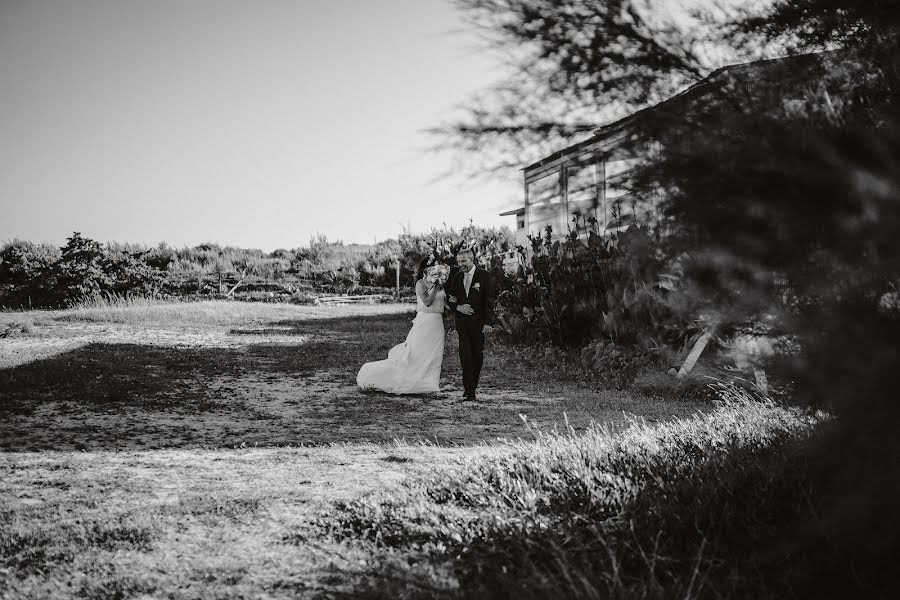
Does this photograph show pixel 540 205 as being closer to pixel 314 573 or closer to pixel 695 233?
pixel 695 233

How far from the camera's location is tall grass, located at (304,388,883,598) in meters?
2.46

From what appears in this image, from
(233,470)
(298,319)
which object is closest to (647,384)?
(233,470)

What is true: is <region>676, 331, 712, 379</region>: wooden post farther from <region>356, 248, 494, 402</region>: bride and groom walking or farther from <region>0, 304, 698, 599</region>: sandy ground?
<region>356, 248, 494, 402</region>: bride and groom walking

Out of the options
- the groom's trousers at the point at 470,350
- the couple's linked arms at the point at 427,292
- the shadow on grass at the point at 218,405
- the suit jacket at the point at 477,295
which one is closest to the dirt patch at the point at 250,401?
the shadow on grass at the point at 218,405

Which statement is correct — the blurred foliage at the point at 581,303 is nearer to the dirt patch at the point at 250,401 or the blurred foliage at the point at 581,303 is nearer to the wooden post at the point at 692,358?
the wooden post at the point at 692,358

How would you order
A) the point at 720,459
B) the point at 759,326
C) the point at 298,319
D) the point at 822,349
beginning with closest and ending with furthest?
the point at 822,349 → the point at 759,326 → the point at 720,459 → the point at 298,319

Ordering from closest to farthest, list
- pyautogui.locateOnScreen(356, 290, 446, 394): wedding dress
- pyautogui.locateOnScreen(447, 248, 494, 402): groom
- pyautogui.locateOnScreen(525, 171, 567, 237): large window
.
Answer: pyautogui.locateOnScreen(525, 171, 567, 237): large window → pyautogui.locateOnScreen(447, 248, 494, 402): groom → pyautogui.locateOnScreen(356, 290, 446, 394): wedding dress

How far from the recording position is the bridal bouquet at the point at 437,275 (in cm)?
895

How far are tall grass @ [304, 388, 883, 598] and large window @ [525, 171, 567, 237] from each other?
112cm

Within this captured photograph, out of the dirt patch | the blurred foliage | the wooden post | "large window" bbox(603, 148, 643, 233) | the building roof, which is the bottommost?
the dirt patch

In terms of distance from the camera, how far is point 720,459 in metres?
3.87

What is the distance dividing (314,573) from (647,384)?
6.17 m

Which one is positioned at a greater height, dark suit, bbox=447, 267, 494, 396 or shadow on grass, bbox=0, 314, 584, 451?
dark suit, bbox=447, 267, 494, 396

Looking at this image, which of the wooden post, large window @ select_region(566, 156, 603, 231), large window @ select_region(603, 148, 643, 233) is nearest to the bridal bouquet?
the wooden post
